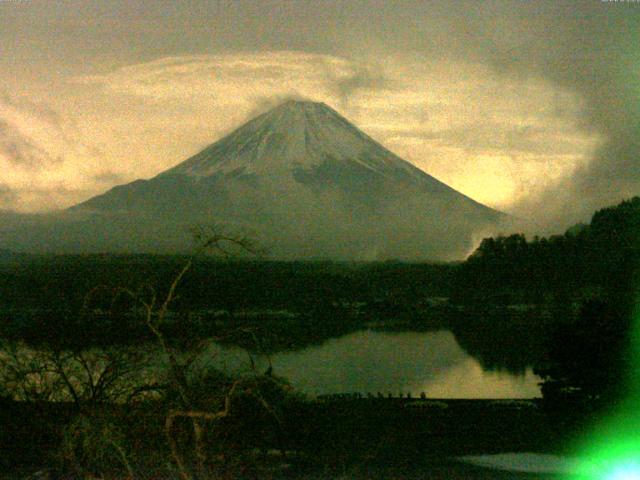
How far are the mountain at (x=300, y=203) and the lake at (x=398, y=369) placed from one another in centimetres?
984

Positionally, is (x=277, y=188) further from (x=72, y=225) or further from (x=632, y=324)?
(x=632, y=324)

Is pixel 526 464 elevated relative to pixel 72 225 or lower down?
lower down

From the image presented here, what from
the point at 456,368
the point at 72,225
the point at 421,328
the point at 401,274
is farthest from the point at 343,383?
the point at 72,225

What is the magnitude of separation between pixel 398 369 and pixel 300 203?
19213 mm

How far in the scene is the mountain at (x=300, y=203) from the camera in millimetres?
33250

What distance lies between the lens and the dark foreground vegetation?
4816 mm

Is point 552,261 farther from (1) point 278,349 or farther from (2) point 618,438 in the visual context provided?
(2) point 618,438

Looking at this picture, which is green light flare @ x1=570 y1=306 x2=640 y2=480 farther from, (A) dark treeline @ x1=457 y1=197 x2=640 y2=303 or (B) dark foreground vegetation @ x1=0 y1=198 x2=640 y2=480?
(A) dark treeline @ x1=457 y1=197 x2=640 y2=303

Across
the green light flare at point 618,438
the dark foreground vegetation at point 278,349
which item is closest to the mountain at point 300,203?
the dark foreground vegetation at point 278,349

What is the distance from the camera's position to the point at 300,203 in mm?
37688

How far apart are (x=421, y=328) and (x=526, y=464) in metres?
14.9

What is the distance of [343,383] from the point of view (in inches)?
670

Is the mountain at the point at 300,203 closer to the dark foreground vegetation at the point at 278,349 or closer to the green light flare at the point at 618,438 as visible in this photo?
the dark foreground vegetation at the point at 278,349

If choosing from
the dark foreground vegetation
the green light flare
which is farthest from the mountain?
the green light flare
